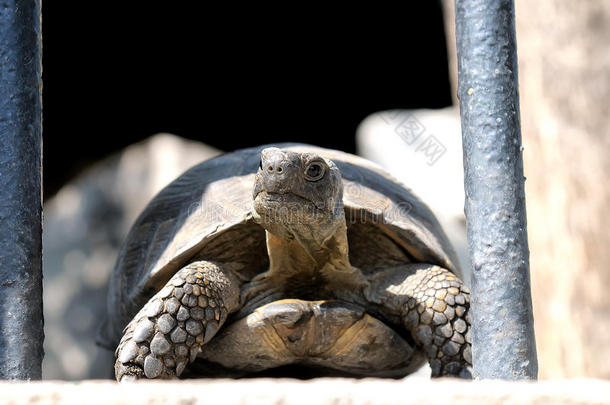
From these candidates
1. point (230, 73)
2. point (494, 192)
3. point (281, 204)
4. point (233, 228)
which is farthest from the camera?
point (230, 73)

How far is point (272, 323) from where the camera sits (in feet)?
10.1

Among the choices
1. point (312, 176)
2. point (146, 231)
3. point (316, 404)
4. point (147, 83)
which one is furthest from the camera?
point (147, 83)

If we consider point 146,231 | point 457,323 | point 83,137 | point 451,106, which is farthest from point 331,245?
point 83,137

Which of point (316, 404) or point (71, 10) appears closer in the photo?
point (316, 404)

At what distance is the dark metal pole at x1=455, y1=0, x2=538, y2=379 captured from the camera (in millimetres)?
2322

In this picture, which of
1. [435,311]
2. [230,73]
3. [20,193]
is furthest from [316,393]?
[230,73]

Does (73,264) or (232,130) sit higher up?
(232,130)

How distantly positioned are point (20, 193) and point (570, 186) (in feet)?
8.18

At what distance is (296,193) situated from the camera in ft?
8.90

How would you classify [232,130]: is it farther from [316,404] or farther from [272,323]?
[316,404]

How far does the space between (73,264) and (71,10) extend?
2.24 metres

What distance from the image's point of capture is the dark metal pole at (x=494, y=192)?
2322 millimetres

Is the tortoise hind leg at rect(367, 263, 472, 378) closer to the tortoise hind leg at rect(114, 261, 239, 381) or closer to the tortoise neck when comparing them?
the tortoise neck

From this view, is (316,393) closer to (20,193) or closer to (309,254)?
(20,193)
